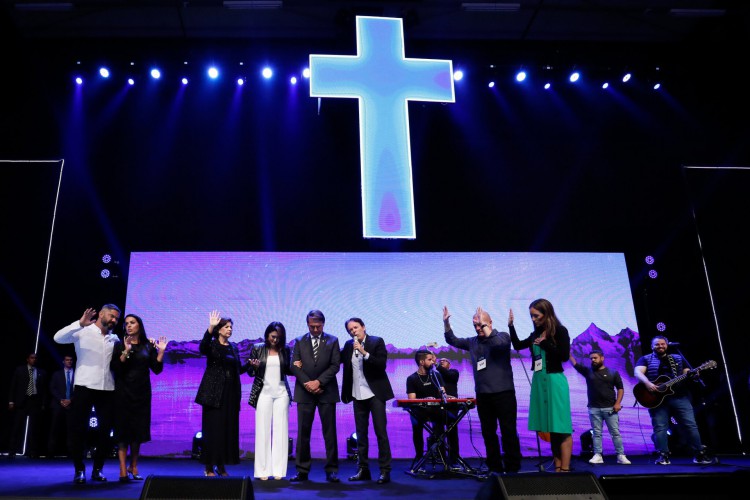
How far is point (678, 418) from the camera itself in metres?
5.97

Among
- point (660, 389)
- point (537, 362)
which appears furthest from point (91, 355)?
point (660, 389)

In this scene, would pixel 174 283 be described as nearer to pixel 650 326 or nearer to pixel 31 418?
pixel 31 418

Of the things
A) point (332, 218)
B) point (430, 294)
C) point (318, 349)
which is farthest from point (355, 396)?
point (332, 218)

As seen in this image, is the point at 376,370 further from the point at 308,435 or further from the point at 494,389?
the point at 494,389

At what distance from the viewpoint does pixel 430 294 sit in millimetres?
7156

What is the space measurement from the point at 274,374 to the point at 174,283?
292 cm

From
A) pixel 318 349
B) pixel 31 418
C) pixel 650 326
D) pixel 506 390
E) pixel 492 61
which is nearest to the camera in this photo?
pixel 506 390

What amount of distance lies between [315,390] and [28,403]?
4.28 m

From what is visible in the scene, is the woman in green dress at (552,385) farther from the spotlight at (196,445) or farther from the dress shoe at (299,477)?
the spotlight at (196,445)

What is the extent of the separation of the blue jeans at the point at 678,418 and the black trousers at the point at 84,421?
17.3 feet

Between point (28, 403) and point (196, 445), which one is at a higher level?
point (28, 403)

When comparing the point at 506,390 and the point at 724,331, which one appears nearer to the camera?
the point at 506,390

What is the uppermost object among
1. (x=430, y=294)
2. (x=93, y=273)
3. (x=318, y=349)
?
(x=93, y=273)

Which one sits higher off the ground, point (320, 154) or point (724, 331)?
point (320, 154)
